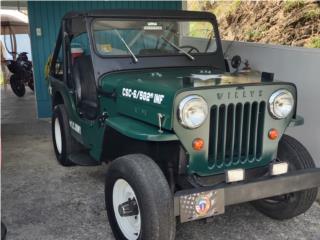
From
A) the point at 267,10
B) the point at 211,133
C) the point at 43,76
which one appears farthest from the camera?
the point at 267,10

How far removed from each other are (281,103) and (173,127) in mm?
792

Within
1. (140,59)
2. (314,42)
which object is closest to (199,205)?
(140,59)

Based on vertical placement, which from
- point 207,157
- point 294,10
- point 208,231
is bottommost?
point 208,231

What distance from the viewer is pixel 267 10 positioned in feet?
33.3

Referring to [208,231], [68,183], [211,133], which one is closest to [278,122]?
[211,133]

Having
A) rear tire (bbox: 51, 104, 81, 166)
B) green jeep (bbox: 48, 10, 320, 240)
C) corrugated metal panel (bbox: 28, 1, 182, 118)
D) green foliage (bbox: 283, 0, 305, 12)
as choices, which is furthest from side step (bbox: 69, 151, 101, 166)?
green foliage (bbox: 283, 0, 305, 12)

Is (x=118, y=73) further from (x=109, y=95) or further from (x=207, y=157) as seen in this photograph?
(x=207, y=157)

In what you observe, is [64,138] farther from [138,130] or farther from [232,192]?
[232,192]

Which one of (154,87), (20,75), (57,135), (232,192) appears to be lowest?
(57,135)

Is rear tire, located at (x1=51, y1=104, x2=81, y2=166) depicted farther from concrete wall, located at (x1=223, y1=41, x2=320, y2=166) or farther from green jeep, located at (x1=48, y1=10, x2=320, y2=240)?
concrete wall, located at (x1=223, y1=41, x2=320, y2=166)

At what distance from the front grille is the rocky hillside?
562 cm

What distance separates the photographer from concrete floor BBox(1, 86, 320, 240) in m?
2.97

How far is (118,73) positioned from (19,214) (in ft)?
4.70

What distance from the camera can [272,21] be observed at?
32.0ft
